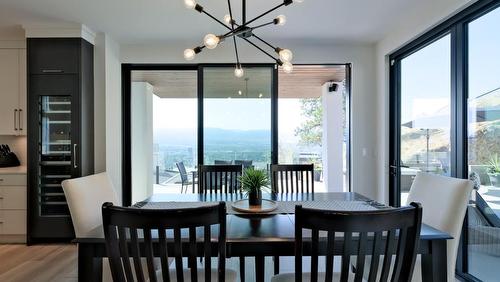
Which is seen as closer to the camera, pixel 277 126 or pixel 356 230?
pixel 356 230

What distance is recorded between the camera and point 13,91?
3893 millimetres

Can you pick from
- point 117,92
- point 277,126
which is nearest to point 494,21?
point 277,126

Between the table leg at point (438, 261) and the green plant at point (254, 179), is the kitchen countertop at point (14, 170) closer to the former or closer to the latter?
the green plant at point (254, 179)

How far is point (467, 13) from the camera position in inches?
98.8

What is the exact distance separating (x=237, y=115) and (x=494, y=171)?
2.93m

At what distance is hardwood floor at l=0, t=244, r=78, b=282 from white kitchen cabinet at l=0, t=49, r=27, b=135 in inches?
57.3

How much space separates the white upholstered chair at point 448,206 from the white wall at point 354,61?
7.41ft

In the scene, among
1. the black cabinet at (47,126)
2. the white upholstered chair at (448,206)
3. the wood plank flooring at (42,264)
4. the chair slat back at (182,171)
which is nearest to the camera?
the white upholstered chair at (448,206)

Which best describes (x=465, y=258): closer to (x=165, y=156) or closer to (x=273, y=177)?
(x=273, y=177)

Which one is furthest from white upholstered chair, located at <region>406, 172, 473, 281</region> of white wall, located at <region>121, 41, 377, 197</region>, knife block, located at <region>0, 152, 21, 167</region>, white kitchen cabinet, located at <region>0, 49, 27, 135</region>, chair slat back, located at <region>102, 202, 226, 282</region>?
knife block, located at <region>0, 152, 21, 167</region>

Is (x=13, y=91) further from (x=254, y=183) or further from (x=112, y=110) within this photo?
(x=254, y=183)

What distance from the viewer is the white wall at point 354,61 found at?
164 inches

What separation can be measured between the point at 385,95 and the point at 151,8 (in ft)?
9.56

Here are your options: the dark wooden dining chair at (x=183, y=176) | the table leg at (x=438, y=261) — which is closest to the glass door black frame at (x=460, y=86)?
the table leg at (x=438, y=261)
